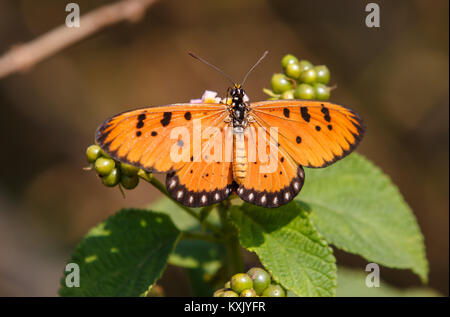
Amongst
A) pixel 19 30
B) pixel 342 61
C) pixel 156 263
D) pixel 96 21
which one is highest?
pixel 19 30

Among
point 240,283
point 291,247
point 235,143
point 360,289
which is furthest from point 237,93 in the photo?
→ point 360,289

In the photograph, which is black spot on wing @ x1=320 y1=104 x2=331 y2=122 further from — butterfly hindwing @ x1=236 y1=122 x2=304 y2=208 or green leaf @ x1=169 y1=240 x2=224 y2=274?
green leaf @ x1=169 y1=240 x2=224 y2=274

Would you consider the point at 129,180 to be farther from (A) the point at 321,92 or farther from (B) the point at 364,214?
(B) the point at 364,214
